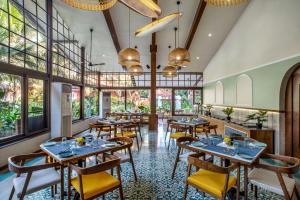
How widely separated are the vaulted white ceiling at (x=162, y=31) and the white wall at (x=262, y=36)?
0.57 m

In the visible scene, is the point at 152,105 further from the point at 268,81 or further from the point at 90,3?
the point at 90,3

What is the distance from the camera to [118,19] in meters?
6.54

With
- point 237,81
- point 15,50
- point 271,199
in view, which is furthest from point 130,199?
point 237,81

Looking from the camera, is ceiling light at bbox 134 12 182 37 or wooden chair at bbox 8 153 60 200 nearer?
wooden chair at bbox 8 153 60 200

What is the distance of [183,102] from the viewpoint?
1120 centimetres

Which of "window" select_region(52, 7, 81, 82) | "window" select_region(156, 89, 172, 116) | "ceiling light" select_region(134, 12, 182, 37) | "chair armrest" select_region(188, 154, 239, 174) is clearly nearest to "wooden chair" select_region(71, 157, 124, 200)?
"chair armrest" select_region(188, 154, 239, 174)

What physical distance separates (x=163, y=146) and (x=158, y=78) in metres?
6.36

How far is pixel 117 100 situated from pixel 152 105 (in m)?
3.89

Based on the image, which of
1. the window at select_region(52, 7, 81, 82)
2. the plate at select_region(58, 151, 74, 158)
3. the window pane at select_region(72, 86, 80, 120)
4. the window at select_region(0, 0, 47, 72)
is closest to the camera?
the plate at select_region(58, 151, 74, 158)

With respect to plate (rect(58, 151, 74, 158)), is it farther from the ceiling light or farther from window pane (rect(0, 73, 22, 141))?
the ceiling light

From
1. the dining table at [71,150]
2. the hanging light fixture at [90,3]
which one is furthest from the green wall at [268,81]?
the dining table at [71,150]

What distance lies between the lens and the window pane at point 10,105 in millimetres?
3889

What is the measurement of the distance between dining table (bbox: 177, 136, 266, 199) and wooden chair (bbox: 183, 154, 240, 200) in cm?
13

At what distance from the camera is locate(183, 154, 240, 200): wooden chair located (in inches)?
76.9
